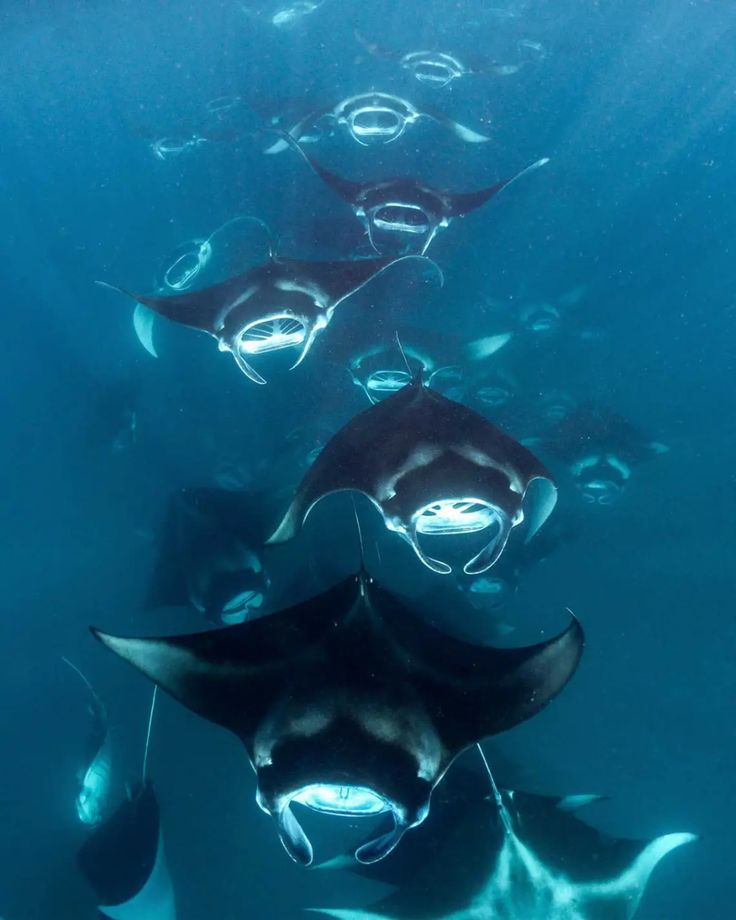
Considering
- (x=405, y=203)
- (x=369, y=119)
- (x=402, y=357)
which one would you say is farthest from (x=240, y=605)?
(x=369, y=119)

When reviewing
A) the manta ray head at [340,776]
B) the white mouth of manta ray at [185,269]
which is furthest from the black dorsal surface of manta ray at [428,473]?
the white mouth of manta ray at [185,269]

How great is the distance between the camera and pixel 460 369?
23.8 ft

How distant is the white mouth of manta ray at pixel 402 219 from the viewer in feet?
20.9

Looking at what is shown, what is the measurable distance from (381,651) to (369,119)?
416 inches

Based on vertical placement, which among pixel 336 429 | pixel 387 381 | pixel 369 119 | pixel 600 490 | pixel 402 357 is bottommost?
pixel 600 490

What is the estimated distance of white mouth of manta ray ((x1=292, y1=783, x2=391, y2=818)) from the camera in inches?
96.1

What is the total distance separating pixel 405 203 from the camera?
6059mm

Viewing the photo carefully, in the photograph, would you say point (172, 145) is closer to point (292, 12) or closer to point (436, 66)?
point (292, 12)

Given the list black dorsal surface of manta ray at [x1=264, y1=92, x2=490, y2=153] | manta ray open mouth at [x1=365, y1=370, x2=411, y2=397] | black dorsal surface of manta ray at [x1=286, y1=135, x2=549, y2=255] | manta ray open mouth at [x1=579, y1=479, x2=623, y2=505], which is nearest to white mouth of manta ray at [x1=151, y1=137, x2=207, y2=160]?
black dorsal surface of manta ray at [x1=264, y1=92, x2=490, y2=153]

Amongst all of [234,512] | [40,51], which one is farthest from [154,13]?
[234,512]

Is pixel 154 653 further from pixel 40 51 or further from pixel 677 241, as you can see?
pixel 40 51

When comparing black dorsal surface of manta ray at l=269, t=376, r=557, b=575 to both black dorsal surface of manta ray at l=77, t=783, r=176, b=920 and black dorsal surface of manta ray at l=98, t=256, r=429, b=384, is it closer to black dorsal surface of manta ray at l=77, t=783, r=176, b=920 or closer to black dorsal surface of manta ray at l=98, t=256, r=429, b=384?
black dorsal surface of manta ray at l=98, t=256, r=429, b=384

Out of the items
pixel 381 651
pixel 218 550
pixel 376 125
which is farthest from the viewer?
pixel 376 125

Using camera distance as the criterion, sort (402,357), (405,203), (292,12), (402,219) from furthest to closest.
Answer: (292,12) → (402,357) → (402,219) → (405,203)
